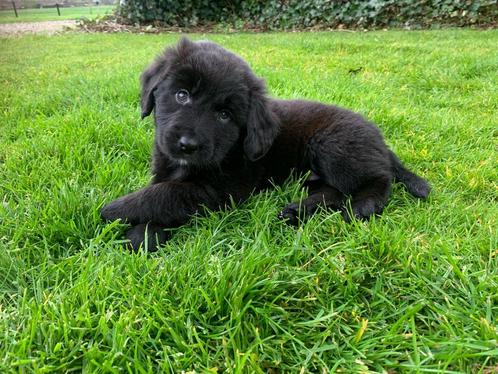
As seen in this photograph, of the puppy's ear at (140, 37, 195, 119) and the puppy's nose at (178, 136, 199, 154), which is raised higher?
the puppy's ear at (140, 37, 195, 119)

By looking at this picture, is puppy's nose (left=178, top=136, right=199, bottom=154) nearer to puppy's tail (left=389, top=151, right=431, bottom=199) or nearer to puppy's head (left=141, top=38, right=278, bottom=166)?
puppy's head (left=141, top=38, right=278, bottom=166)

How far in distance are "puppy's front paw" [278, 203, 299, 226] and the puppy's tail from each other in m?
0.73

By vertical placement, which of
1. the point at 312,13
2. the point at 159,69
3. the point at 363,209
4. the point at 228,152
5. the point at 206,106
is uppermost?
the point at 159,69

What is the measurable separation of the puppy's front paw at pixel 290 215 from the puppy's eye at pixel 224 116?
1.88 ft

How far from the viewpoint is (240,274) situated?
1573mm

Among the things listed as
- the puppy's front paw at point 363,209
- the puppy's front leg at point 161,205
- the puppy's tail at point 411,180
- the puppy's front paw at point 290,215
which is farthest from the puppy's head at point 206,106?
the puppy's tail at point 411,180

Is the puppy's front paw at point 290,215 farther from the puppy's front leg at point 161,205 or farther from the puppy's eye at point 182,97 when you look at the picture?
the puppy's eye at point 182,97

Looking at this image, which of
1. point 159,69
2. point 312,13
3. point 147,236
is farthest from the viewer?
point 312,13

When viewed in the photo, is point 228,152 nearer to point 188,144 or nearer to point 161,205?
point 188,144

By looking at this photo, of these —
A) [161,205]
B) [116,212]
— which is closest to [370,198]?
[161,205]

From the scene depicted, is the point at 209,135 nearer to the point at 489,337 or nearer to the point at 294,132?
the point at 294,132

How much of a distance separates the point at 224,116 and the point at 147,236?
0.76m

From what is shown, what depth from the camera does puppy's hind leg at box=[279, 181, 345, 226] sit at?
218cm

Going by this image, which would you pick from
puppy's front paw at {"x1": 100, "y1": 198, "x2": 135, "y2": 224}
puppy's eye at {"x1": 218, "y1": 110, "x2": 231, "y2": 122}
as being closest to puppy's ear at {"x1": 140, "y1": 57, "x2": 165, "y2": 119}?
puppy's eye at {"x1": 218, "y1": 110, "x2": 231, "y2": 122}
